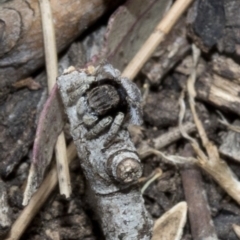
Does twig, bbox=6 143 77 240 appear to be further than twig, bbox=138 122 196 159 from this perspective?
No

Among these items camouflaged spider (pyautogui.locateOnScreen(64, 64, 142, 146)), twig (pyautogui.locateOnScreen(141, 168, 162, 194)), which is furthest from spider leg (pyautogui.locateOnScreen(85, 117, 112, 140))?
twig (pyautogui.locateOnScreen(141, 168, 162, 194))

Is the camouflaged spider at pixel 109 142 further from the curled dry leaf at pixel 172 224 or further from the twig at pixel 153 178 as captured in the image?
the twig at pixel 153 178

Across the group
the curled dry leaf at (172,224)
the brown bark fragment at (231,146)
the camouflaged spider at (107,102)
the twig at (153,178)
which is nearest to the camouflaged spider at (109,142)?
the camouflaged spider at (107,102)

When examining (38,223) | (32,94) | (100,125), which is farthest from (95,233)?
(32,94)

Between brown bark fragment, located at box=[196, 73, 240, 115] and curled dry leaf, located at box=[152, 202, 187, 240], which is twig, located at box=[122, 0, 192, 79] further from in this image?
curled dry leaf, located at box=[152, 202, 187, 240]

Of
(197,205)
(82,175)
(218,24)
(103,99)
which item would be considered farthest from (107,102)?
(218,24)

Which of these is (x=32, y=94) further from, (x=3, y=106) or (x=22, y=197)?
(x=22, y=197)

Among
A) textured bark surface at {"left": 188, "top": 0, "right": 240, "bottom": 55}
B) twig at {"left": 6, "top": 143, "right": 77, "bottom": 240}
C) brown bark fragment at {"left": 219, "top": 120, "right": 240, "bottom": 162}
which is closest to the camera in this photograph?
twig at {"left": 6, "top": 143, "right": 77, "bottom": 240}
